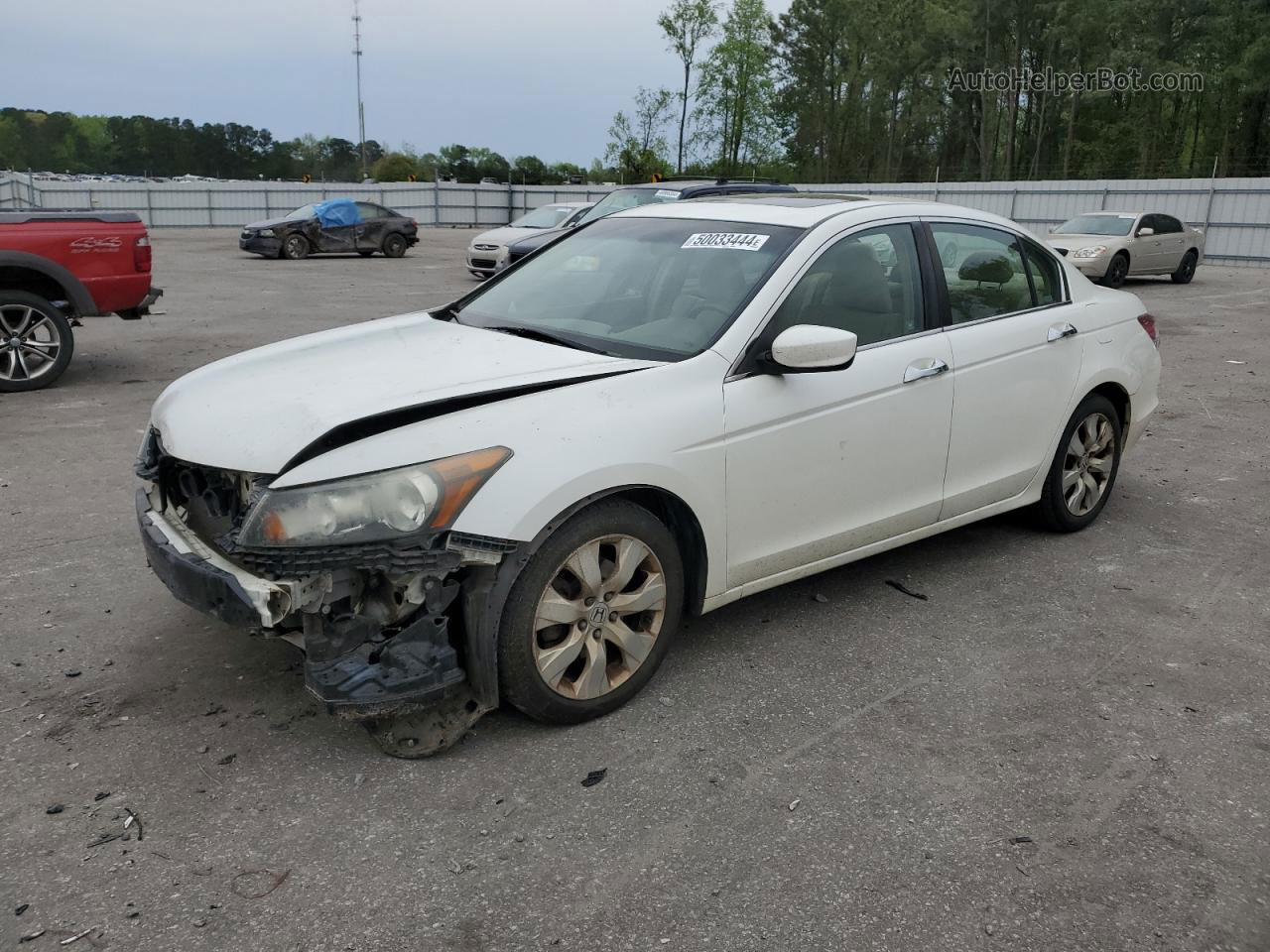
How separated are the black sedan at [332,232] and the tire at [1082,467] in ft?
73.4

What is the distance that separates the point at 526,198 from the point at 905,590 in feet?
134

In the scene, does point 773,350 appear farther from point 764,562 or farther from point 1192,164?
point 1192,164

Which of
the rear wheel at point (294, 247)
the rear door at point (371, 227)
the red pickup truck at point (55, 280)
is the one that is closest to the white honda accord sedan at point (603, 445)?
the red pickup truck at point (55, 280)

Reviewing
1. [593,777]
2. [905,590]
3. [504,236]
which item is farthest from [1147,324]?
[504,236]

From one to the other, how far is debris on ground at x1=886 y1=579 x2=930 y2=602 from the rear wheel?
2239 cm

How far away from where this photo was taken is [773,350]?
3.61m

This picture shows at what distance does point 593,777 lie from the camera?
3.13m

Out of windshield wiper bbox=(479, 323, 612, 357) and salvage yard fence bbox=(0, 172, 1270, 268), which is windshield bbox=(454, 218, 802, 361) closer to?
windshield wiper bbox=(479, 323, 612, 357)

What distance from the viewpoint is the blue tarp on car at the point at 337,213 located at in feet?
82.4

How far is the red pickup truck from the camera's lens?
337 inches

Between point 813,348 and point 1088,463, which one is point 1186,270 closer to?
point 1088,463

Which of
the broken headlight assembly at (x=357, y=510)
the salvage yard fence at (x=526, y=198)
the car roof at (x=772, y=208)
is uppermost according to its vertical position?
the salvage yard fence at (x=526, y=198)

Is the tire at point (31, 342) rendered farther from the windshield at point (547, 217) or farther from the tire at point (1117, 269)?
the tire at point (1117, 269)

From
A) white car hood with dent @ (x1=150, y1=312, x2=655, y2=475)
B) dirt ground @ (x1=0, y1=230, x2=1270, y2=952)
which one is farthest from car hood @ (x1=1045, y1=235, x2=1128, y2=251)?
white car hood with dent @ (x1=150, y1=312, x2=655, y2=475)
